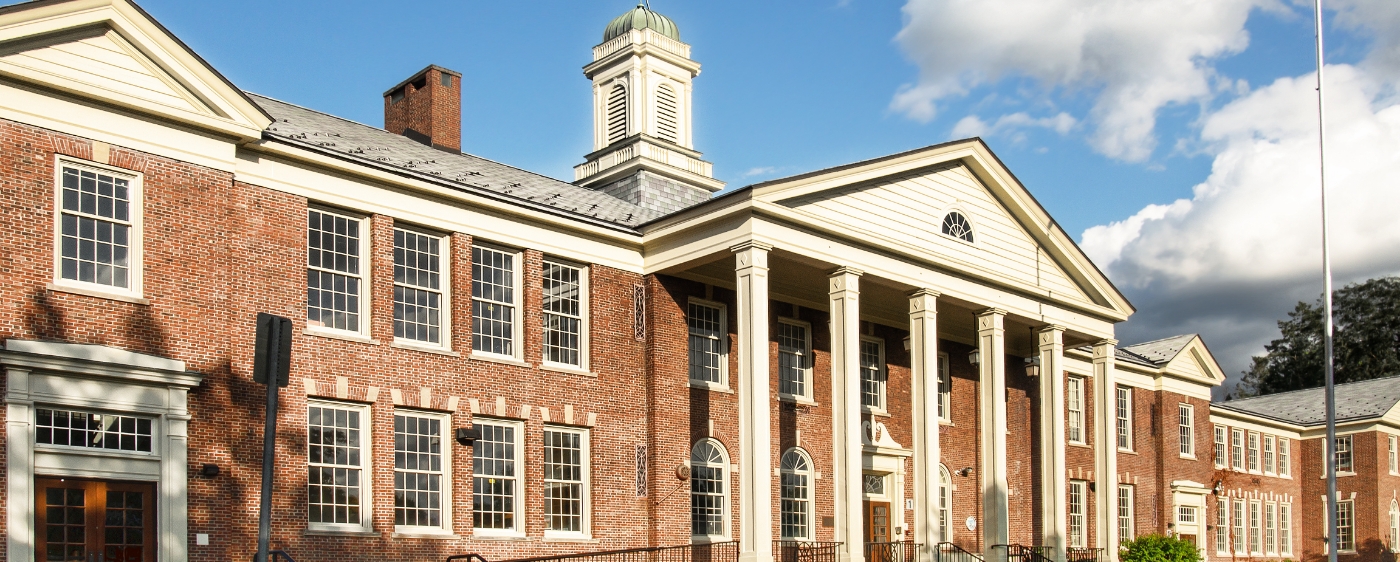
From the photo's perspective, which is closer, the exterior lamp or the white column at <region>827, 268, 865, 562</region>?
the white column at <region>827, 268, 865, 562</region>

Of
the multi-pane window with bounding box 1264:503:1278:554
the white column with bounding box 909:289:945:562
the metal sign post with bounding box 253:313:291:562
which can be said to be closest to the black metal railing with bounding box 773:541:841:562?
the white column with bounding box 909:289:945:562

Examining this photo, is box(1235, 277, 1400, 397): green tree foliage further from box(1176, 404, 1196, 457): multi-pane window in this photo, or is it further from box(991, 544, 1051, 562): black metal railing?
box(991, 544, 1051, 562): black metal railing

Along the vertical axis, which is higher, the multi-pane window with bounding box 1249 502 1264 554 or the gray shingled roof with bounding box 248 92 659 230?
the gray shingled roof with bounding box 248 92 659 230

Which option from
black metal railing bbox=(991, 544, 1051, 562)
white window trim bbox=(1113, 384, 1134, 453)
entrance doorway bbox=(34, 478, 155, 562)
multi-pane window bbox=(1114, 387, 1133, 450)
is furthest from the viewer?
multi-pane window bbox=(1114, 387, 1133, 450)

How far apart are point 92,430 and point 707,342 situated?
13333 mm

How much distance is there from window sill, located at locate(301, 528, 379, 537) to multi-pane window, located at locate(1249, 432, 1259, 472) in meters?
37.8

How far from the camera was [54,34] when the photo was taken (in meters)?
19.0

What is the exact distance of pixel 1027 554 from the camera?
108ft

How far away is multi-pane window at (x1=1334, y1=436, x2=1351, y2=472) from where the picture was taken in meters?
54.4

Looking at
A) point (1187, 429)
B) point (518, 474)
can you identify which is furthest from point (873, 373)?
point (1187, 429)

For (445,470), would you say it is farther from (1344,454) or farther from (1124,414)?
(1344,454)

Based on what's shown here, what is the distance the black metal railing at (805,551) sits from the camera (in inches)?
1072

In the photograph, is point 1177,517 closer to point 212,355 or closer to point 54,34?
point 212,355

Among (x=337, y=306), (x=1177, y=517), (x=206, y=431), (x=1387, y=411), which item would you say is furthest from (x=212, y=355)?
(x=1387, y=411)
